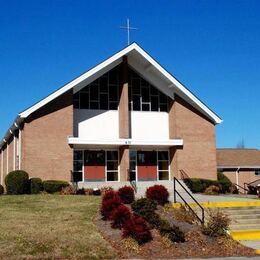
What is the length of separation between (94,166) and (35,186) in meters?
5.77

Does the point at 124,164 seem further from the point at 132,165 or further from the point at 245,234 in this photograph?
the point at 245,234

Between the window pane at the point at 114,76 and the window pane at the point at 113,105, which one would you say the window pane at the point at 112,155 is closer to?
the window pane at the point at 113,105

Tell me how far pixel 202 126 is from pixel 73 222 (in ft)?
65.6

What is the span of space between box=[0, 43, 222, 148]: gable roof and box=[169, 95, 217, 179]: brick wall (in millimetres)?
655

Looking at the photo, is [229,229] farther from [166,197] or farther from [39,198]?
[39,198]

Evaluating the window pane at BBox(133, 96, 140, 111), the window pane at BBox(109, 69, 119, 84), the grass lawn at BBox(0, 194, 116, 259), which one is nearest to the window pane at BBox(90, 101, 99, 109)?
the window pane at BBox(109, 69, 119, 84)

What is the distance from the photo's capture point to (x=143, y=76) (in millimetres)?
34406

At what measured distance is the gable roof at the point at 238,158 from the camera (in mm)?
42625

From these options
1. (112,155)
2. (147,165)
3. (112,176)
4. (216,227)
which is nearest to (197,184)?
(147,165)

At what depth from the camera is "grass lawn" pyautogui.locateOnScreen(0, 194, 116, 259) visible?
1305 centimetres

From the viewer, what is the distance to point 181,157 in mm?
33875

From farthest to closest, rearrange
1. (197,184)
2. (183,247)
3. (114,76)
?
(114,76) < (197,184) < (183,247)

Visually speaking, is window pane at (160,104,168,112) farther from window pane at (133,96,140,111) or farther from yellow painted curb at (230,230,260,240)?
yellow painted curb at (230,230,260,240)

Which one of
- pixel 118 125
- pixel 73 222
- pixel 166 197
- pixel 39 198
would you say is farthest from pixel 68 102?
pixel 73 222
